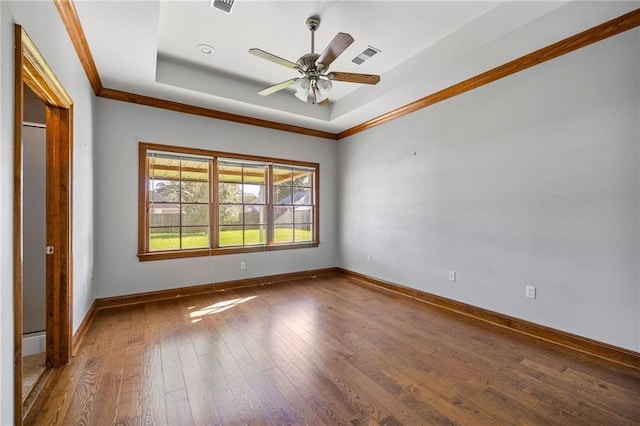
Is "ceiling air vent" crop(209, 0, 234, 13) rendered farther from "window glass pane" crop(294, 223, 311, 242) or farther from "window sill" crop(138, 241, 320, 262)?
"window glass pane" crop(294, 223, 311, 242)

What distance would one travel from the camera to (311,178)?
5719mm

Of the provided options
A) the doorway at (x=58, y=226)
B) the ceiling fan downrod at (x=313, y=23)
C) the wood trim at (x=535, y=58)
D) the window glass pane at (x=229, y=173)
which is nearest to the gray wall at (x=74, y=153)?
the doorway at (x=58, y=226)

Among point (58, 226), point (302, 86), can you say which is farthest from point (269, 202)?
point (58, 226)

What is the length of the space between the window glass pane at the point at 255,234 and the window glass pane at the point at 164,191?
1227 mm

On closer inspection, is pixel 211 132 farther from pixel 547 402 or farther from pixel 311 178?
pixel 547 402

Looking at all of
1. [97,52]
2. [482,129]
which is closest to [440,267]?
[482,129]

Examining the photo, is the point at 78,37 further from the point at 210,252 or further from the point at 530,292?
the point at 530,292

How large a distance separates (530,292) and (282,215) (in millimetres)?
3840

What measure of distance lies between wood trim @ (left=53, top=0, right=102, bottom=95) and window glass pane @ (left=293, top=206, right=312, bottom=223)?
3454 millimetres

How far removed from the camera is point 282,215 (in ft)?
17.5

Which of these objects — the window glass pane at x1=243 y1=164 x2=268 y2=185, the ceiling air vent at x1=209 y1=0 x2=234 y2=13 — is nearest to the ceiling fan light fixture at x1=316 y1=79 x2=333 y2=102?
the ceiling air vent at x1=209 y1=0 x2=234 y2=13

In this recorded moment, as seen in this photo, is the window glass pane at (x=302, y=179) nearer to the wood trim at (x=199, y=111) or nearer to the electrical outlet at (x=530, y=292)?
the wood trim at (x=199, y=111)

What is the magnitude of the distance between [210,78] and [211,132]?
88 cm

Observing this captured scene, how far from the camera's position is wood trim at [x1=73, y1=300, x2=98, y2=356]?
2655mm
